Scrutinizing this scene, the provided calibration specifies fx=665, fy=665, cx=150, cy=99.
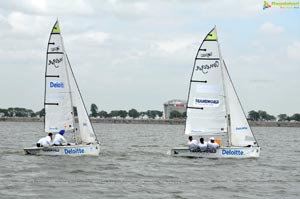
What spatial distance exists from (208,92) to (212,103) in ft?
2.03

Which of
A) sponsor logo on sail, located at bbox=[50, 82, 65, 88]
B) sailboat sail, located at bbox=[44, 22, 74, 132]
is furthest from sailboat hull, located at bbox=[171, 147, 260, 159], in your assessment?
sponsor logo on sail, located at bbox=[50, 82, 65, 88]

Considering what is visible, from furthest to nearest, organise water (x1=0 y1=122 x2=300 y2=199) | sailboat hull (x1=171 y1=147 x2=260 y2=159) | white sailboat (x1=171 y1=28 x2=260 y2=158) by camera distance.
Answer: white sailboat (x1=171 y1=28 x2=260 y2=158), sailboat hull (x1=171 y1=147 x2=260 y2=159), water (x1=0 y1=122 x2=300 y2=199)

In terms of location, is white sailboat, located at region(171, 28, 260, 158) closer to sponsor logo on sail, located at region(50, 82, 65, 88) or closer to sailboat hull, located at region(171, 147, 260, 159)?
sailboat hull, located at region(171, 147, 260, 159)

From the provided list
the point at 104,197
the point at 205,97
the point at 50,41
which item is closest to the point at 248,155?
the point at 205,97

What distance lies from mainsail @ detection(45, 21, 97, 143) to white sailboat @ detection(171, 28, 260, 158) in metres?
5.32

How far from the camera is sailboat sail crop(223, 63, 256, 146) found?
3462 cm

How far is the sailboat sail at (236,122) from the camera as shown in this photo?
34625mm

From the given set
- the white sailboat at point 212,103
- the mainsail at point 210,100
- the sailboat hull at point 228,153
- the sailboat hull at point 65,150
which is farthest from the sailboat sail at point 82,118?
the mainsail at point 210,100

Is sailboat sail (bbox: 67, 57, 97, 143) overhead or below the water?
overhead

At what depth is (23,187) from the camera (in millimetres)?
23031

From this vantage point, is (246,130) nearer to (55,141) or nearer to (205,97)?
(205,97)

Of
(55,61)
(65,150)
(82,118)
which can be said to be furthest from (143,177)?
(55,61)

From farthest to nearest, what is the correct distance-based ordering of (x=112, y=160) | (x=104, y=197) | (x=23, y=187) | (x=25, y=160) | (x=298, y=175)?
1. (x=112, y=160)
2. (x=25, y=160)
3. (x=298, y=175)
4. (x=23, y=187)
5. (x=104, y=197)

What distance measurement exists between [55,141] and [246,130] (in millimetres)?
9884
